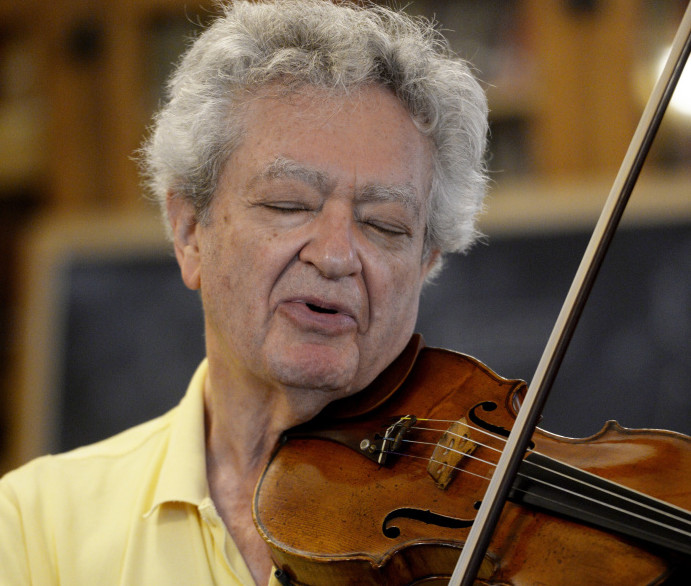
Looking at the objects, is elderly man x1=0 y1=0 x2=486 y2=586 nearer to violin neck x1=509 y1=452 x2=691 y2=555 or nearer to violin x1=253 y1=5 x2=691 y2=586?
violin x1=253 y1=5 x2=691 y2=586

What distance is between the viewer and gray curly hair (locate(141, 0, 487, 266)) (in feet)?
3.16

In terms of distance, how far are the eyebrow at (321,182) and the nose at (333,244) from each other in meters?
0.02

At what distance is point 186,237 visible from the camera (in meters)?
1.05

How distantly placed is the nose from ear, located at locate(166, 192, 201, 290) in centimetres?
19

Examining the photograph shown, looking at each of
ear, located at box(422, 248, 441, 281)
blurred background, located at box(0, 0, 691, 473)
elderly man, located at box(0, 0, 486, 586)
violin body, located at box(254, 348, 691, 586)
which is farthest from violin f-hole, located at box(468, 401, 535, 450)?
blurred background, located at box(0, 0, 691, 473)

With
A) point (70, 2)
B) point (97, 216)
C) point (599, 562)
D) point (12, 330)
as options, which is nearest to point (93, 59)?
point (70, 2)

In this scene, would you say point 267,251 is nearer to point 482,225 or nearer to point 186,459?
point 186,459

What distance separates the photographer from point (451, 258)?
2008mm

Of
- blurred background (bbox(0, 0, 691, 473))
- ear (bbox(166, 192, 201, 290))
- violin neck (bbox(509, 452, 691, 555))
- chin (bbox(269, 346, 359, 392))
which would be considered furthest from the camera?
blurred background (bbox(0, 0, 691, 473))

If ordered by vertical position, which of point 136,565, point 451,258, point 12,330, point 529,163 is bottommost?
point 12,330

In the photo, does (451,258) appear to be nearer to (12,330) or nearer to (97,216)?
(97,216)

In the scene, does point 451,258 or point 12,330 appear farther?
point 12,330

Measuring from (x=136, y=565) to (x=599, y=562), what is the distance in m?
0.50

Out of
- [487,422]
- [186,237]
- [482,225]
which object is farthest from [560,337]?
[482,225]
